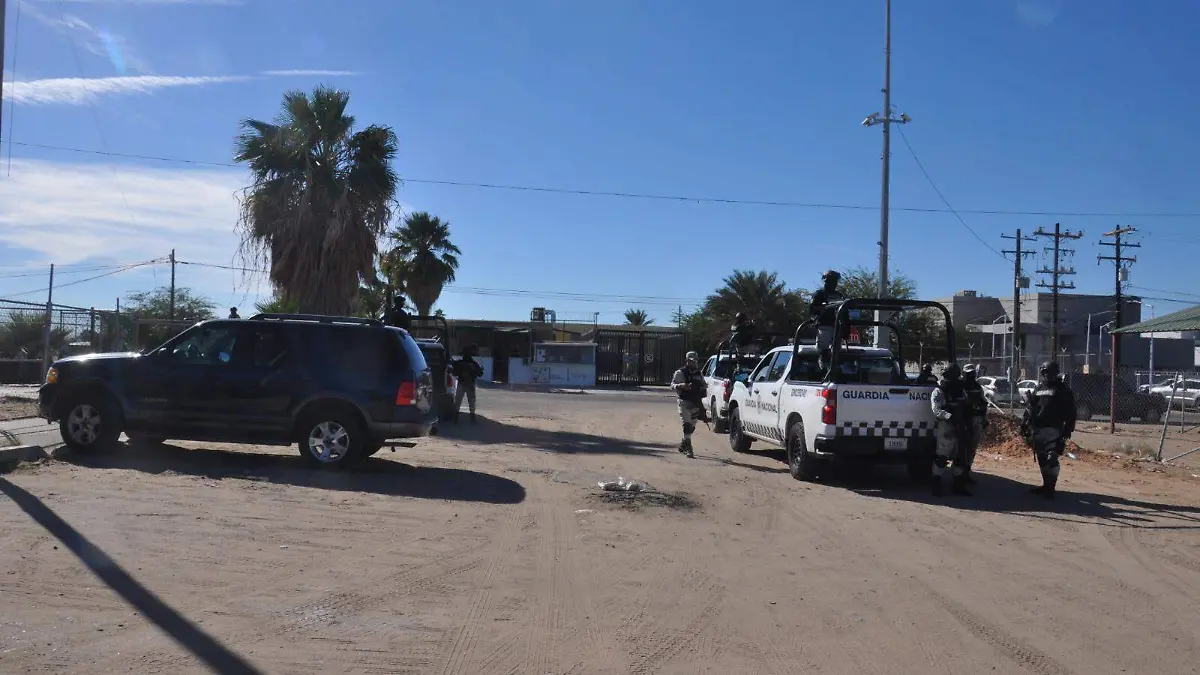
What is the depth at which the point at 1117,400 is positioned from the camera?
92.1 feet

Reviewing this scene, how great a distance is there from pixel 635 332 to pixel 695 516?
1356 inches

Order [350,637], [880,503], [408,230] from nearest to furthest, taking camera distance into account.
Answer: [350,637] → [880,503] → [408,230]

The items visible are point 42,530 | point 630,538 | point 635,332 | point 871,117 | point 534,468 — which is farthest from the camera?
point 635,332

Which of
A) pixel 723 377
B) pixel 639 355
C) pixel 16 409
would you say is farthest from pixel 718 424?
pixel 639 355

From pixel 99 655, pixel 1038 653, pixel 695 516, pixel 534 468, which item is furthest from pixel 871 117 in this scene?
pixel 99 655

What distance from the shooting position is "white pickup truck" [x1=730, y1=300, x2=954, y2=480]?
10992 millimetres

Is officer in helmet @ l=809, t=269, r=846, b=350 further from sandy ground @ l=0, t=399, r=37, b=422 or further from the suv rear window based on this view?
sandy ground @ l=0, t=399, r=37, b=422

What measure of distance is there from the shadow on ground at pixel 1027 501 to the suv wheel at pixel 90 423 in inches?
349

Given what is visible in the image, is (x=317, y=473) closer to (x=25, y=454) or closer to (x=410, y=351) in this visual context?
(x=410, y=351)

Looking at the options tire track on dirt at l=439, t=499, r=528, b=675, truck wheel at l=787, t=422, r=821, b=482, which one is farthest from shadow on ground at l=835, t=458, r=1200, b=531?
tire track on dirt at l=439, t=499, r=528, b=675

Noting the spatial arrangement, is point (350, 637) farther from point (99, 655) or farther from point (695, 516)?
point (695, 516)

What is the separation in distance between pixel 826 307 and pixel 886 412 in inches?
83.4

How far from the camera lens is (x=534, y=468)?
12258 mm

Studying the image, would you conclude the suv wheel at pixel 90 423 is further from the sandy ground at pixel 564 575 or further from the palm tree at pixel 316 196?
the palm tree at pixel 316 196
